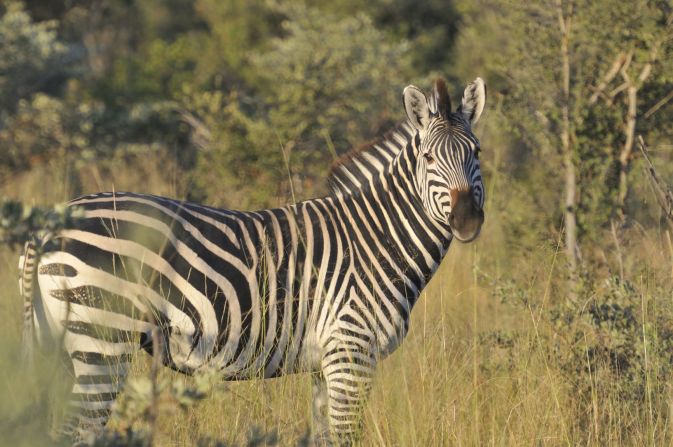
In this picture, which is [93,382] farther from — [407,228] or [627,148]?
[627,148]

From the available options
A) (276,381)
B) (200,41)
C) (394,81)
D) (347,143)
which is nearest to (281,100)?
(347,143)

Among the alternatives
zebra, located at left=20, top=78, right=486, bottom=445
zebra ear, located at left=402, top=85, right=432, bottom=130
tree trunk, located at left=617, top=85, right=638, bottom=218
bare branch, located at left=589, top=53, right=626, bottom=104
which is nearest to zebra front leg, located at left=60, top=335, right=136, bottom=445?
zebra, located at left=20, top=78, right=486, bottom=445

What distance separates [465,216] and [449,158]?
1.02 ft

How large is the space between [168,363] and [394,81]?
11094 mm

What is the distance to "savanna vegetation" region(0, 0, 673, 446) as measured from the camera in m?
4.25

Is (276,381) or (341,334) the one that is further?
(276,381)

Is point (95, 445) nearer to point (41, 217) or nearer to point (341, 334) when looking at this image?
point (41, 217)

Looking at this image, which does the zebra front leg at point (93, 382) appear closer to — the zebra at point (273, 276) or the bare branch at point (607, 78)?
the zebra at point (273, 276)

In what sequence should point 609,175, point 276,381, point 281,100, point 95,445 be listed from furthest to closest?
point 281,100 → point 609,175 → point 276,381 → point 95,445

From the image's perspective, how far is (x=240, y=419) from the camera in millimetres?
4426

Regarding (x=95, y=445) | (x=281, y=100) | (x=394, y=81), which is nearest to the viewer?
(x=95, y=445)

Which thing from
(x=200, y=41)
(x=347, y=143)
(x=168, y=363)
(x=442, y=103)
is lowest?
(x=168, y=363)

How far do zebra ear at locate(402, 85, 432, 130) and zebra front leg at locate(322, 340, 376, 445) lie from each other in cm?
118

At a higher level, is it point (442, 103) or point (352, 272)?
point (442, 103)
